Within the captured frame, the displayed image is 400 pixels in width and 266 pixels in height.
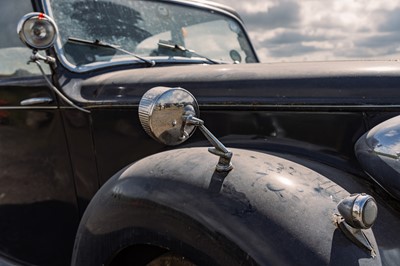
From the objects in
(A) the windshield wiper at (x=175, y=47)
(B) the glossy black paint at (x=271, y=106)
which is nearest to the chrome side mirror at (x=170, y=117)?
(B) the glossy black paint at (x=271, y=106)

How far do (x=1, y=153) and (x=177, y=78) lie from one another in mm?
977

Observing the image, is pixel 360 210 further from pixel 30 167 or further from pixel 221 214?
pixel 30 167

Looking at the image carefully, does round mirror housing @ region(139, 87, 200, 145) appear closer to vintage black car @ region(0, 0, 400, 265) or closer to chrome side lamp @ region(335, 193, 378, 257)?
vintage black car @ region(0, 0, 400, 265)

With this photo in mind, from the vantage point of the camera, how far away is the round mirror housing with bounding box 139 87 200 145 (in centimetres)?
127

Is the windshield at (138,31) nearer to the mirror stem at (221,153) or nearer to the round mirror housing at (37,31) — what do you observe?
the round mirror housing at (37,31)

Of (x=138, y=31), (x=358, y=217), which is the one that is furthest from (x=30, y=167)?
(x=358, y=217)

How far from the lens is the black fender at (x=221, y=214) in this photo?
1.04 meters

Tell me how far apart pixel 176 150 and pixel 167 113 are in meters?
0.22

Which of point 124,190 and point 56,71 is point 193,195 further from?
point 56,71

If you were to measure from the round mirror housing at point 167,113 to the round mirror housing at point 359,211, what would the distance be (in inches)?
18.7

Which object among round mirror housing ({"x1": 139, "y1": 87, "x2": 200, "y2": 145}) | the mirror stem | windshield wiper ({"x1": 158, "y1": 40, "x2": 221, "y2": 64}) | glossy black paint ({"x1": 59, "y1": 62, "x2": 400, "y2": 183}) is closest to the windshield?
windshield wiper ({"x1": 158, "y1": 40, "x2": 221, "y2": 64})

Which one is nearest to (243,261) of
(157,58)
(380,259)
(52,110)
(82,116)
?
(380,259)

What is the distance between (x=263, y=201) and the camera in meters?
1.12

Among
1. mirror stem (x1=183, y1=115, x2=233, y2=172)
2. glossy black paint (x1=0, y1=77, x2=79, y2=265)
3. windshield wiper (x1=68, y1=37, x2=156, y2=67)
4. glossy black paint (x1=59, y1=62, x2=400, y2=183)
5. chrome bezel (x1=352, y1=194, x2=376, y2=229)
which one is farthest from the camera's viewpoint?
windshield wiper (x1=68, y1=37, x2=156, y2=67)
